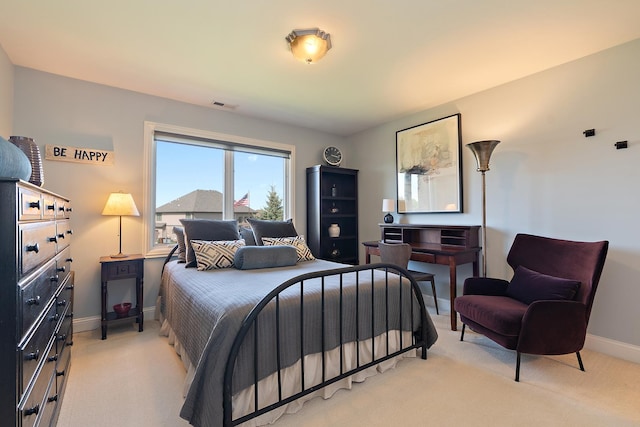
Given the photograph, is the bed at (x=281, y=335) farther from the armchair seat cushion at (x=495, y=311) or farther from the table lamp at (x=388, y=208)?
the table lamp at (x=388, y=208)

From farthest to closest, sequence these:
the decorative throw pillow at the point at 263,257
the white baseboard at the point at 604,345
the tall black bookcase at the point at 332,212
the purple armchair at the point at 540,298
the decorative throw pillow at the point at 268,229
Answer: the tall black bookcase at the point at 332,212, the decorative throw pillow at the point at 268,229, the decorative throw pillow at the point at 263,257, the white baseboard at the point at 604,345, the purple armchair at the point at 540,298

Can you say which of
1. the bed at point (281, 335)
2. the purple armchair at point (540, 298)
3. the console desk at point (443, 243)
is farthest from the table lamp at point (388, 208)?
the bed at point (281, 335)

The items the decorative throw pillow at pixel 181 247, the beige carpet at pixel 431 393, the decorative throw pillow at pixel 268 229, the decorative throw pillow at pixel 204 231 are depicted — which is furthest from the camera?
the decorative throw pillow at pixel 268 229

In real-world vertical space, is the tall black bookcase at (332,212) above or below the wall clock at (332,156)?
below

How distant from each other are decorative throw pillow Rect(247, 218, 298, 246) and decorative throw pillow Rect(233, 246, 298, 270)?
492mm

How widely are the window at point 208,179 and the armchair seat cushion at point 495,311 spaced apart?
2.69 meters

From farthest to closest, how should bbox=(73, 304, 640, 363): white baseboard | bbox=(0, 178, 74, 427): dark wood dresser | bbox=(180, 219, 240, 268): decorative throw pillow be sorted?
1. bbox=(180, 219, 240, 268): decorative throw pillow
2. bbox=(73, 304, 640, 363): white baseboard
3. bbox=(0, 178, 74, 427): dark wood dresser

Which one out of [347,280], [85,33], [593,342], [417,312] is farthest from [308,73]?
[593,342]

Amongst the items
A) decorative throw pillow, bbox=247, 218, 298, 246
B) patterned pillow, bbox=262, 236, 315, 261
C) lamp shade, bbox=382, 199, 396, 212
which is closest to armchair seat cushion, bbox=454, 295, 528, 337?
patterned pillow, bbox=262, 236, 315, 261

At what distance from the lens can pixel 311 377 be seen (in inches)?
68.8

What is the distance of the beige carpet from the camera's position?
5.32ft

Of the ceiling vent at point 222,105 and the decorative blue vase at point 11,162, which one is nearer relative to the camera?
the decorative blue vase at point 11,162

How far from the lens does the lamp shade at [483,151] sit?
9.47 ft

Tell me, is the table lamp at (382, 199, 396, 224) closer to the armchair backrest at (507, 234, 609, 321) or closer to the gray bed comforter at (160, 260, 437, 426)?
the armchair backrest at (507, 234, 609, 321)
